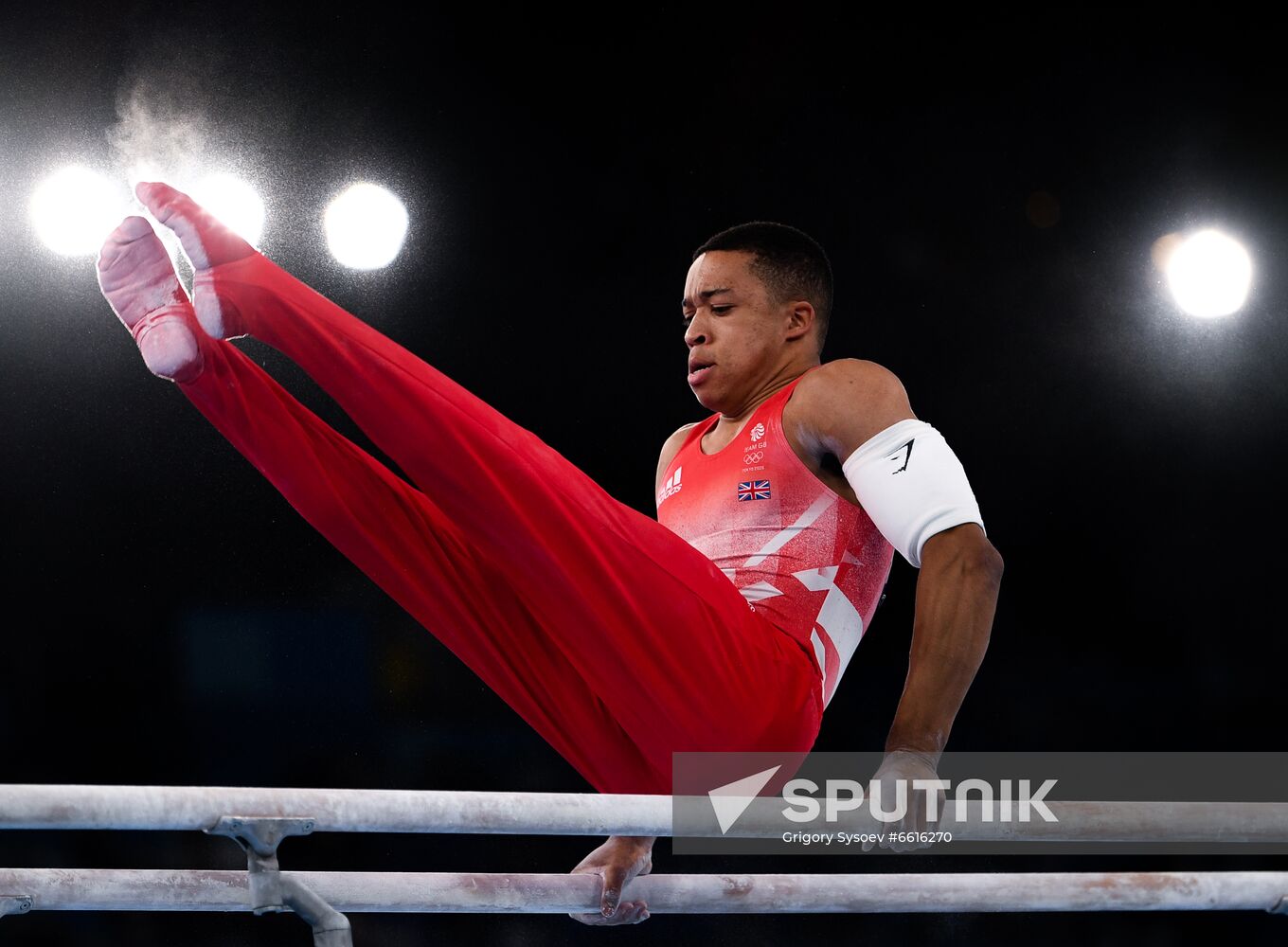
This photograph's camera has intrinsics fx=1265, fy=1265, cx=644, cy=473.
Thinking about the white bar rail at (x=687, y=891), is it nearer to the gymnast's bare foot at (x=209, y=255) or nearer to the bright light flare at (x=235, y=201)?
the gymnast's bare foot at (x=209, y=255)

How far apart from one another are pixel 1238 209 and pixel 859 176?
1.88 metres

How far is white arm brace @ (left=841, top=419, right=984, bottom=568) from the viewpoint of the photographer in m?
2.36

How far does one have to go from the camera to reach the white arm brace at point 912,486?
7.75ft

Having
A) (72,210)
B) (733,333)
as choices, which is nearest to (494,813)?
(733,333)

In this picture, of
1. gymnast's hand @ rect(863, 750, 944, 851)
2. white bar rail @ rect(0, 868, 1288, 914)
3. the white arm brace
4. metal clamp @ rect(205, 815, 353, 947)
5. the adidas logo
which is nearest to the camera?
metal clamp @ rect(205, 815, 353, 947)

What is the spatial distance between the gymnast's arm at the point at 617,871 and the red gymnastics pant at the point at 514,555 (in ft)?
0.47

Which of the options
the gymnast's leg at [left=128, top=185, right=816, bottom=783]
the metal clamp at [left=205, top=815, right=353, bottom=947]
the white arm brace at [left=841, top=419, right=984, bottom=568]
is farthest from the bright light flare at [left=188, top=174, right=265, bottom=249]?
the metal clamp at [left=205, top=815, right=353, bottom=947]

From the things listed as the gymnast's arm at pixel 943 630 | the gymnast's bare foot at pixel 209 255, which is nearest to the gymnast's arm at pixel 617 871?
the gymnast's arm at pixel 943 630

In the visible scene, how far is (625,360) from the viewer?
17.4 feet

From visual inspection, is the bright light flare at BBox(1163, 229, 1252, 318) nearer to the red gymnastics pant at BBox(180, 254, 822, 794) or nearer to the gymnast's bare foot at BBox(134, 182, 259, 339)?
the red gymnastics pant at BBox(180, 254, 822, 794)

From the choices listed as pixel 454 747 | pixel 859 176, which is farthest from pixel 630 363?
pixel 454 747

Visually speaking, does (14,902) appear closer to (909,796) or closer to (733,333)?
(909,796)

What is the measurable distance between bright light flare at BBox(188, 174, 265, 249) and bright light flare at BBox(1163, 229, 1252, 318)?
13.1ft

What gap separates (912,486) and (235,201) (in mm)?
3448
